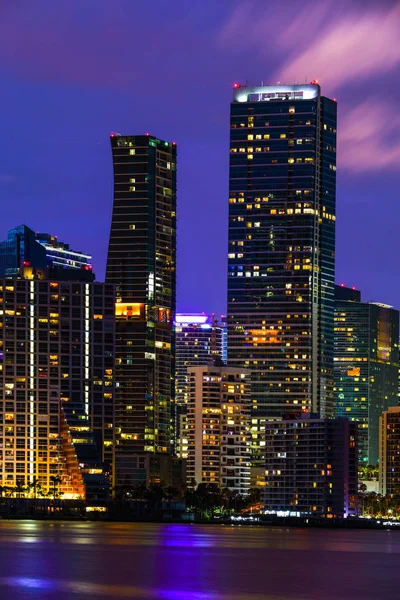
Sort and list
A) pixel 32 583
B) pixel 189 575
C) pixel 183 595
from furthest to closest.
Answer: pixel 189 575
pixel 32 583
pixel 183 595

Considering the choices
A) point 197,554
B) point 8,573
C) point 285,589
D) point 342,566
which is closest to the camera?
point 285,589

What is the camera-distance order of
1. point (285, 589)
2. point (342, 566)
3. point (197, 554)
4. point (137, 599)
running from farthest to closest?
point (197, 554), point (342, 566), point (285, 589), point (137, 599)

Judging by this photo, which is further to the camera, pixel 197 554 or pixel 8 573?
pixel 197 554

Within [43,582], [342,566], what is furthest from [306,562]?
[43,582]

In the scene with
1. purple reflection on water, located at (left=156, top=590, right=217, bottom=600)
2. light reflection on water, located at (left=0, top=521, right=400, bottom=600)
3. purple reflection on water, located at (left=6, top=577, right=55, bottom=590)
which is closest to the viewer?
purple reflection on water, located at (left=156, top=590, right=217, bottom=600)

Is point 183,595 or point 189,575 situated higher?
point 183,595

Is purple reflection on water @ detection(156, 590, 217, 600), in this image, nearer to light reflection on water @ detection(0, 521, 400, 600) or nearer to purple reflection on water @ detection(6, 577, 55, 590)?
light reflection on water @ detection(0, 521, 400, 600)

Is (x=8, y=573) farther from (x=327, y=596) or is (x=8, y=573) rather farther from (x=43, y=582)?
(x=327, y=596)

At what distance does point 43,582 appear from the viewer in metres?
149

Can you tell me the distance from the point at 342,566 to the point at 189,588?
3858 centimetres

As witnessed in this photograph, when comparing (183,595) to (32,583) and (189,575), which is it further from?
(189,575)

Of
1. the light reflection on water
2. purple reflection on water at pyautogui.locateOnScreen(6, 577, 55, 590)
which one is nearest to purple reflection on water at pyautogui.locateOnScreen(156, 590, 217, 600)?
the light reflection on water

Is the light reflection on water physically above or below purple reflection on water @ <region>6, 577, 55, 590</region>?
below

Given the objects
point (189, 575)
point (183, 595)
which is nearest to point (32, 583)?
point (183, 595)
